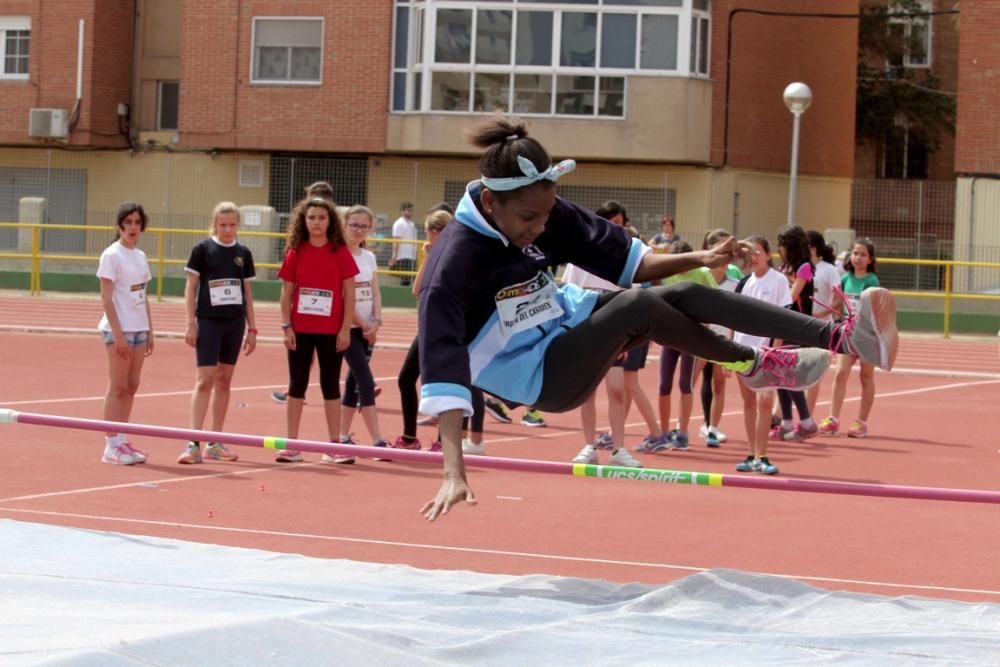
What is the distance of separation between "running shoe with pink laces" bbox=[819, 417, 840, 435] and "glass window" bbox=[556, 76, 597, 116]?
19.2 m

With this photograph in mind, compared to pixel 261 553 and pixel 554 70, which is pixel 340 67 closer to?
pixel 554 70

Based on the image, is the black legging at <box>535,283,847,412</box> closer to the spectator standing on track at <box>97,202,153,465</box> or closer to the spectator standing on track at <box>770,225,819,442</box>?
the spectator standing on track at <box>97,202,153,465</box>

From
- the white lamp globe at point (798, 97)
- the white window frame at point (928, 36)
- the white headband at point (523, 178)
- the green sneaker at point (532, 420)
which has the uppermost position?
the white window frame at point (928, 36)

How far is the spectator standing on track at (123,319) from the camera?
34.3 ft

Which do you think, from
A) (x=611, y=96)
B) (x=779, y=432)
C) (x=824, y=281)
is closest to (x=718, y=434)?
(x=779, y=432)

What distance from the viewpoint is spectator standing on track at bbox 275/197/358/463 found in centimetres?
1073

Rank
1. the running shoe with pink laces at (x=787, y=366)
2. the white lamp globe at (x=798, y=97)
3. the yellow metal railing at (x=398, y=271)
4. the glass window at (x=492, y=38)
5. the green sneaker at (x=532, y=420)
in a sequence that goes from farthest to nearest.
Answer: the glass window at (x=492, y=38) → the yellow metal railing at (x=398, y=271) → the white lamp globe at (x=798, y=97) → the green sneaker at (x=532, y=420) → the running shoe with pink laces at (x=787, y=366)

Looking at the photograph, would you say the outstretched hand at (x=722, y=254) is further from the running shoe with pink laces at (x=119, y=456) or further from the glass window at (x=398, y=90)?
the glass window at (x=398, y=90)

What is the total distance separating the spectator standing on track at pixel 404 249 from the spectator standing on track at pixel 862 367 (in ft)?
46.8

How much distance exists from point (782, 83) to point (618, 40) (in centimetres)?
513

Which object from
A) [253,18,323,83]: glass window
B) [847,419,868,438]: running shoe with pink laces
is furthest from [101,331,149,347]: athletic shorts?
[253,18,323,83]: glass window

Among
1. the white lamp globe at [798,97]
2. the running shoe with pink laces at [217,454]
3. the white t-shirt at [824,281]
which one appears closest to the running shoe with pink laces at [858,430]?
the white t-shirt at [824,281]

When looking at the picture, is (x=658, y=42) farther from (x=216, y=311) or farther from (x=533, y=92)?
(x=216, y=311)

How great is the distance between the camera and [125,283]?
10.5 m
